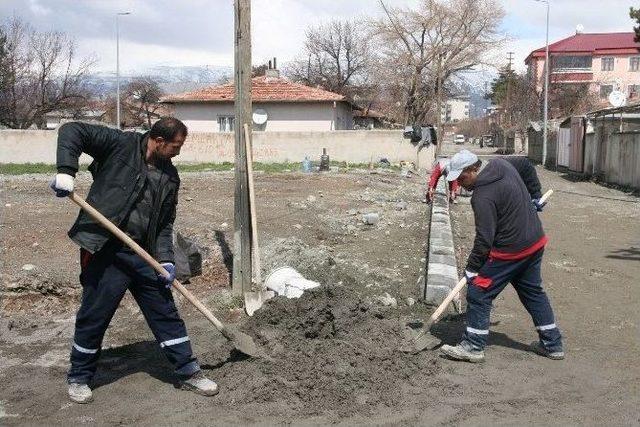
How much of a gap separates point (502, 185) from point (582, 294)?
3.10 metres

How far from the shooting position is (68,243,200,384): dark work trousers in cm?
409

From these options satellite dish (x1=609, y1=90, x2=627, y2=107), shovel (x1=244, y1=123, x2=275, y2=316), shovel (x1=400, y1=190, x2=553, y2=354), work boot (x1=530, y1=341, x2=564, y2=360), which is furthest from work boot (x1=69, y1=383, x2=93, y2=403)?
satellite dish (x1=609, y1=90, x2=627, y2=107)

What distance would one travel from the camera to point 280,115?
33.4 metres

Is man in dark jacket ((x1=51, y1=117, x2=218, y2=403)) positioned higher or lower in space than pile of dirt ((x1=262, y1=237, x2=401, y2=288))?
higher

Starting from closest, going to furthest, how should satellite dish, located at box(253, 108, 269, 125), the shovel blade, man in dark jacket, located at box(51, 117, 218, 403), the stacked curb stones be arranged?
man in dark jacket, located at box(51, 117, 218, 403) < the shovel blade < the stacked curb stones < satellite dish, located at box(253, 108, 269, 125)

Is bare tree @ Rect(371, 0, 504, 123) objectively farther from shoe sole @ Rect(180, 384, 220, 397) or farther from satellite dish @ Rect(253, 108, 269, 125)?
shoe sole @ Rect(180, 384, 220, 397)

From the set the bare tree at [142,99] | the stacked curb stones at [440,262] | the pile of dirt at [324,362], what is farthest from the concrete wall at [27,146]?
the bare tree at [142,99]

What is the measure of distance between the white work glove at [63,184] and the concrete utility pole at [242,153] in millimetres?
2687

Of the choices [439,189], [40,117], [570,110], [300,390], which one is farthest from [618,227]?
[570,110]

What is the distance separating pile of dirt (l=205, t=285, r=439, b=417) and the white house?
28.1 metres

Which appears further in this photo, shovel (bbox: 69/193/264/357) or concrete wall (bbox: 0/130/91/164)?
concrete wall (bbox: 0/130/91/164)

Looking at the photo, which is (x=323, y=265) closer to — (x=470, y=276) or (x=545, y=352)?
(x=470, y=276)

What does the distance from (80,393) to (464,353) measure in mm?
2711

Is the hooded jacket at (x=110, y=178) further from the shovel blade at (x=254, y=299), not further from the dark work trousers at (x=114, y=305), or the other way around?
the shovel blade at (x=254, y=299)
